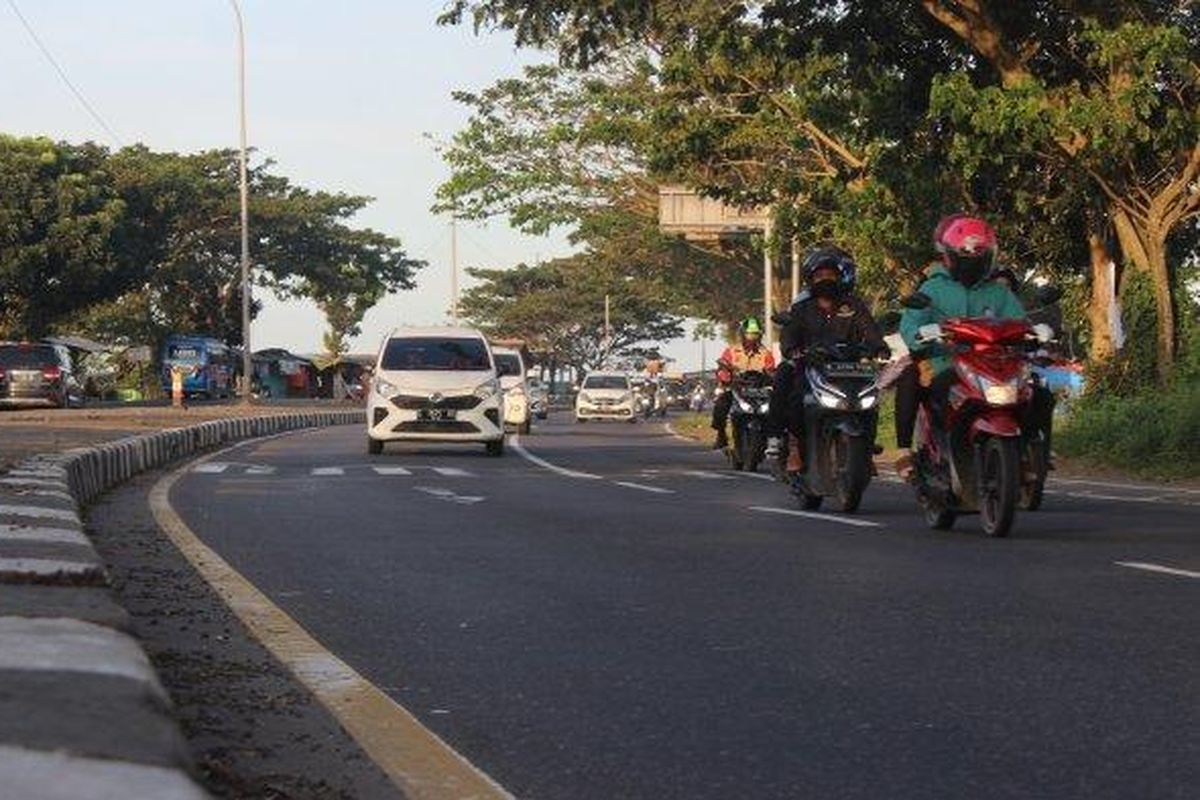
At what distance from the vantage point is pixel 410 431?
27.7m

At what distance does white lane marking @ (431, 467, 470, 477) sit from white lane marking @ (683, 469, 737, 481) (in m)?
2.15

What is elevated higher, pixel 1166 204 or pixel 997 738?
pixel 1166 204

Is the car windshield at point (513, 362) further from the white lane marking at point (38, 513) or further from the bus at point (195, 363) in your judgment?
the bus at point (195, 363)

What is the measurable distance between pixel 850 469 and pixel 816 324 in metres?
0.97

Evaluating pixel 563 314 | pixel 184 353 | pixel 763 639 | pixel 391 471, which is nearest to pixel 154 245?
pixel 184 353

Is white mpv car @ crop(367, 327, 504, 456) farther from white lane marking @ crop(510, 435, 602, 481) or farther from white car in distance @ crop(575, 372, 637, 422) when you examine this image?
white car in distance @ crop(575, 372, 637, 422)

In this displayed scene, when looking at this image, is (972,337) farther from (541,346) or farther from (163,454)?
(541,346)

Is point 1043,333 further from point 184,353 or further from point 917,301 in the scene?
point 184,353

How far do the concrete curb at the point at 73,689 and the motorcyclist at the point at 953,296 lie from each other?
4897 mm

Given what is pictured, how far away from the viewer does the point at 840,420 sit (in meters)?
14.4

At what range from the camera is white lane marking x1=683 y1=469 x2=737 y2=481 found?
20.7 meters

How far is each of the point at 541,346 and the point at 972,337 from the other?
329 ft

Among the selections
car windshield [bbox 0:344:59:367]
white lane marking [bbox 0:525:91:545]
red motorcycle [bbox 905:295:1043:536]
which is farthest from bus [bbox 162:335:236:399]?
white lane marking [bbox 0:525:91:545]

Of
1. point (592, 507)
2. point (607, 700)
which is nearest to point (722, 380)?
point (592, 507)
